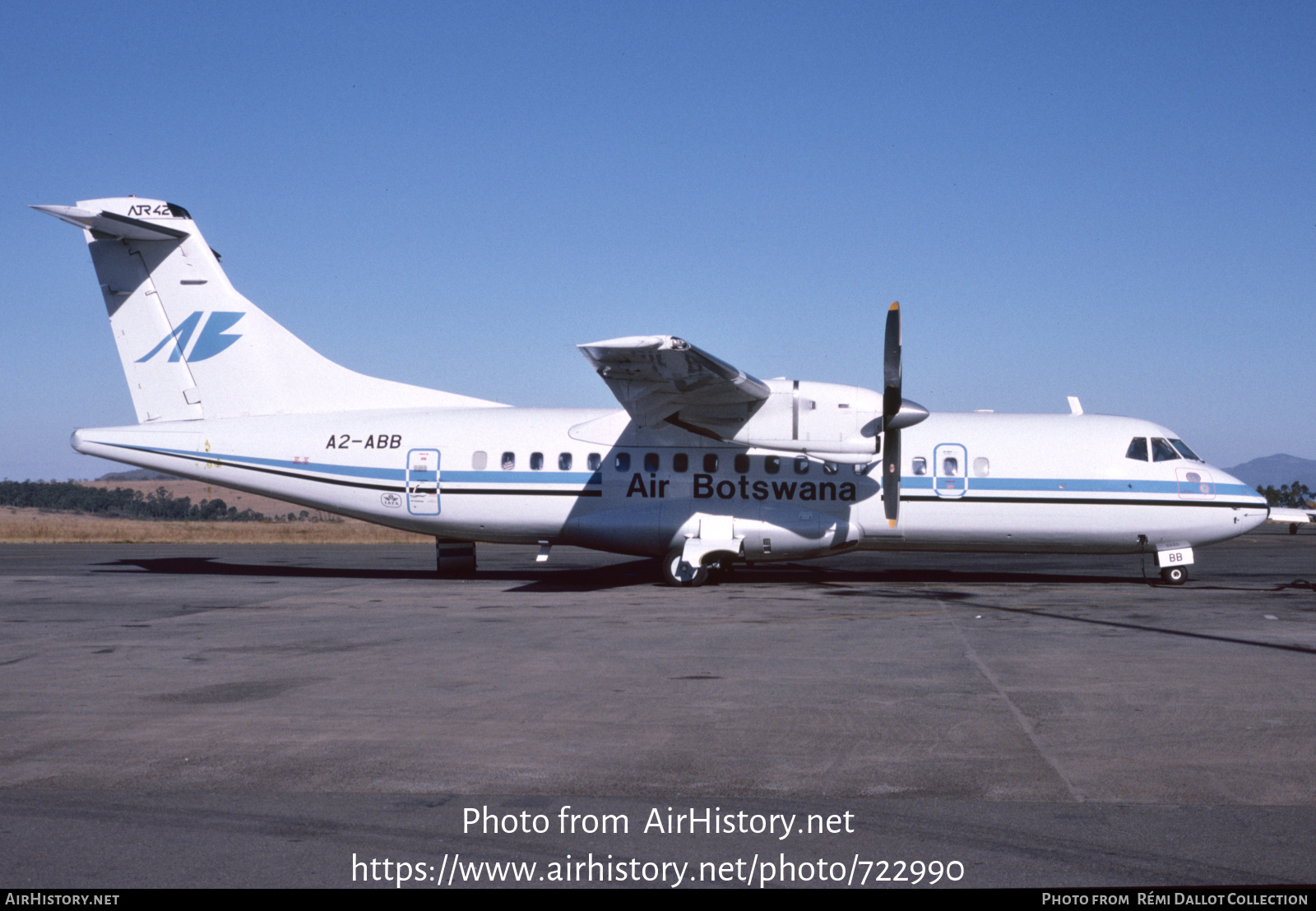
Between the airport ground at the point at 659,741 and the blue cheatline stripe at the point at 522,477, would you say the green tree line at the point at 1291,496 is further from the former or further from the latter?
the airport ground at the point at 659,741

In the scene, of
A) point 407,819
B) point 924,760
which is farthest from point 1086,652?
point 407,819

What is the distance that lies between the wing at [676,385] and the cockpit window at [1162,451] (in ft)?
27.1

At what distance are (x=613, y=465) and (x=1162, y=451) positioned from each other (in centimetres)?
1111

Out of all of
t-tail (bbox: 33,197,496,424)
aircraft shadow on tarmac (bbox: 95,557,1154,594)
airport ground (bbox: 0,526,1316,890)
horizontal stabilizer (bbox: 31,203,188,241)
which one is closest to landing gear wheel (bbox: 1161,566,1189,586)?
aircraft shadow on tarmac (bbox: 95,557,1154,594)

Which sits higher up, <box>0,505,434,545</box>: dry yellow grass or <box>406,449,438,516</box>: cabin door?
<box>406,449,438,516</box>: cabin door

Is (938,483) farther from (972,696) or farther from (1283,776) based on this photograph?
(1283,776)

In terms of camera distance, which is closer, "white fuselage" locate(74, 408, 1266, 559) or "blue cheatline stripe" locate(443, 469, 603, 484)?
"white fuselage" locate(74, 408, 1266, 559)

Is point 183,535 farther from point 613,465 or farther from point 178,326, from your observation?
point 613,465

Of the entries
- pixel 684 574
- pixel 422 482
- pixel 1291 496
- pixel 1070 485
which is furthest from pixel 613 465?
pixel 1291 496

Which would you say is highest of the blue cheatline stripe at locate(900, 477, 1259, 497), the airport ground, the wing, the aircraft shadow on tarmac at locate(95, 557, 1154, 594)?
the wing

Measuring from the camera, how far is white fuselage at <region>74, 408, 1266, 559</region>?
65.3 feet

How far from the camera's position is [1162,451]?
799 inches

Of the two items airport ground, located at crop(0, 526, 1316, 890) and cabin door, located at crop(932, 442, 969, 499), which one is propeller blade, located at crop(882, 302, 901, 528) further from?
airport ground, located at crop(0, 526, 1316, 890)

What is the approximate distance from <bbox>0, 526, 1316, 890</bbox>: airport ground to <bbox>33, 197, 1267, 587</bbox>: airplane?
457cm
